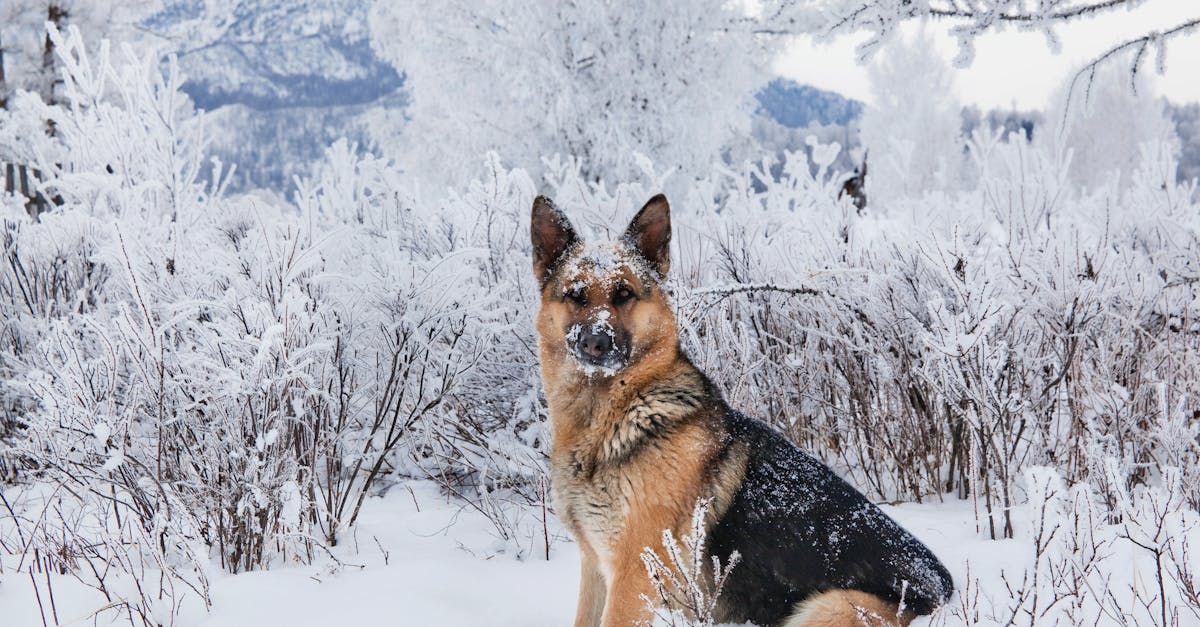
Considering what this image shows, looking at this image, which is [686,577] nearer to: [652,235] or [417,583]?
[652,235]

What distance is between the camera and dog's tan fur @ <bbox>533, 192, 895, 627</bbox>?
8.40 feet

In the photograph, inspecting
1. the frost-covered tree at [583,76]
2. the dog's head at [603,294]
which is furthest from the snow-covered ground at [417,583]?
the frost-covered tree at [583,76]

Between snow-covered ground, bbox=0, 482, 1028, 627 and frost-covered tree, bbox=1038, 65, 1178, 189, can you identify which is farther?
frost-covered tree, bbox=1038, 65, 1178, 189

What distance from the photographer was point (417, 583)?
131 inches

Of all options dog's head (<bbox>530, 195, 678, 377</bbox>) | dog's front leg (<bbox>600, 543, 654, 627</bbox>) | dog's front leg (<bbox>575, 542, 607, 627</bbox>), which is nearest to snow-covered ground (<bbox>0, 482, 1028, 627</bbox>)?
dog's front leg (<bbox>575, 542, 607, 627</bbox>)

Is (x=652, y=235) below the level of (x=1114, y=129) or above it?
above

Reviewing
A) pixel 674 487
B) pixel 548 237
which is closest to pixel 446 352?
pixel 548 237

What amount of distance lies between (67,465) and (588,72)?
12.2 m

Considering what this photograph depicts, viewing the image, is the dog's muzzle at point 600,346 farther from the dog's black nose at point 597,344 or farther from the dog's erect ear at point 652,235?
the dog's erect ear at point 652,235

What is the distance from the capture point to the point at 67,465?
3.25 m

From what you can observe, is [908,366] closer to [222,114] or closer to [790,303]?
[790,303]

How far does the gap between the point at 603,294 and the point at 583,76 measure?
1181 centimetres

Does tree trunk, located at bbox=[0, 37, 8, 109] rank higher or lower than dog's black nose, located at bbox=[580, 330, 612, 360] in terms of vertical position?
higher

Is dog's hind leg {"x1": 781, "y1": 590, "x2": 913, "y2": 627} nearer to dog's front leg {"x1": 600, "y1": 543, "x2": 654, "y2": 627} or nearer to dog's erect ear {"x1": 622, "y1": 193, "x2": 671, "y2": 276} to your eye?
dog's front leg {"x1": 600, "y1": 543, "x2": 654, "y2": 627}
